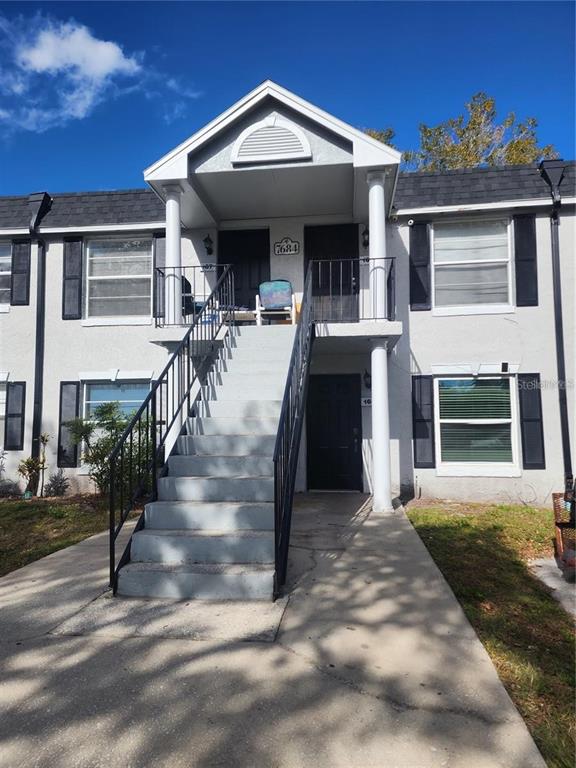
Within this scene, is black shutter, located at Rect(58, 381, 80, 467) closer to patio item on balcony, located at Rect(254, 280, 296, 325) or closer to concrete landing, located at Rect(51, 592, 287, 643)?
patio item on balcony, located at Rect(254, 280, 296, 325)

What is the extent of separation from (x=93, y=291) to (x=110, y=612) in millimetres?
7171

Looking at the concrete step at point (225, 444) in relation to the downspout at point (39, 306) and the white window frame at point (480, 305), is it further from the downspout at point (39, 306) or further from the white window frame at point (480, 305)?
the downspout at point (39, 306)

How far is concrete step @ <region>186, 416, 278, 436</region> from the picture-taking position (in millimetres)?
5230

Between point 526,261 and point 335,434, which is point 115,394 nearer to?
point 335,434

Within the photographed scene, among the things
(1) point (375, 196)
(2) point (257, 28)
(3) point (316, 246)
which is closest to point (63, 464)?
(3) point (316, 246)

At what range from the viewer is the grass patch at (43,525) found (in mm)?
5375

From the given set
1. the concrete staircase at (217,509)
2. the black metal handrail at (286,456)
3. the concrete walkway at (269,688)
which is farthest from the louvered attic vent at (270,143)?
the concrete walkway at (269,688)

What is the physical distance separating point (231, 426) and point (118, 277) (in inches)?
212

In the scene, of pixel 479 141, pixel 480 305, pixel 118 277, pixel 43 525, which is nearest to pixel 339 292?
pixel 480 305

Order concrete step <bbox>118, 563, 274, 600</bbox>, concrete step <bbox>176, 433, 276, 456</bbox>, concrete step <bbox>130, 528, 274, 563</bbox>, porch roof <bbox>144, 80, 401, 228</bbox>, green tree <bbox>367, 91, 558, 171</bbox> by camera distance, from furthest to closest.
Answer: green tree <bbox>367, 91, 558, 171</bbox>, porch roof <bbox>144, 80, 401, 228</bbox>, concrete step <bbox>176, 433, 276, 456</bbox>, concrete step <bbox>130, 528, 274, 563</bbox>, concrete step <bbox>118, 563, 274, 600</bbox>

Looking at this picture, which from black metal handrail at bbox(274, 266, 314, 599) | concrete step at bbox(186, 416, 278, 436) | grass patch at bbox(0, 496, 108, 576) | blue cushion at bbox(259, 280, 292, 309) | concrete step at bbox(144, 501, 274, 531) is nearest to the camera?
black metal handrail at bbox(274, 266, 314, 599)

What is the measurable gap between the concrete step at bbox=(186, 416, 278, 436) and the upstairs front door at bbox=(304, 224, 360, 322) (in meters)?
3.92

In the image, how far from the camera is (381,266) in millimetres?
6941

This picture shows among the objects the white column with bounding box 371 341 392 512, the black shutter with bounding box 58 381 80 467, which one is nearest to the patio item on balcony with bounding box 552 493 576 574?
the white column with bounding box 371 341 392 512
